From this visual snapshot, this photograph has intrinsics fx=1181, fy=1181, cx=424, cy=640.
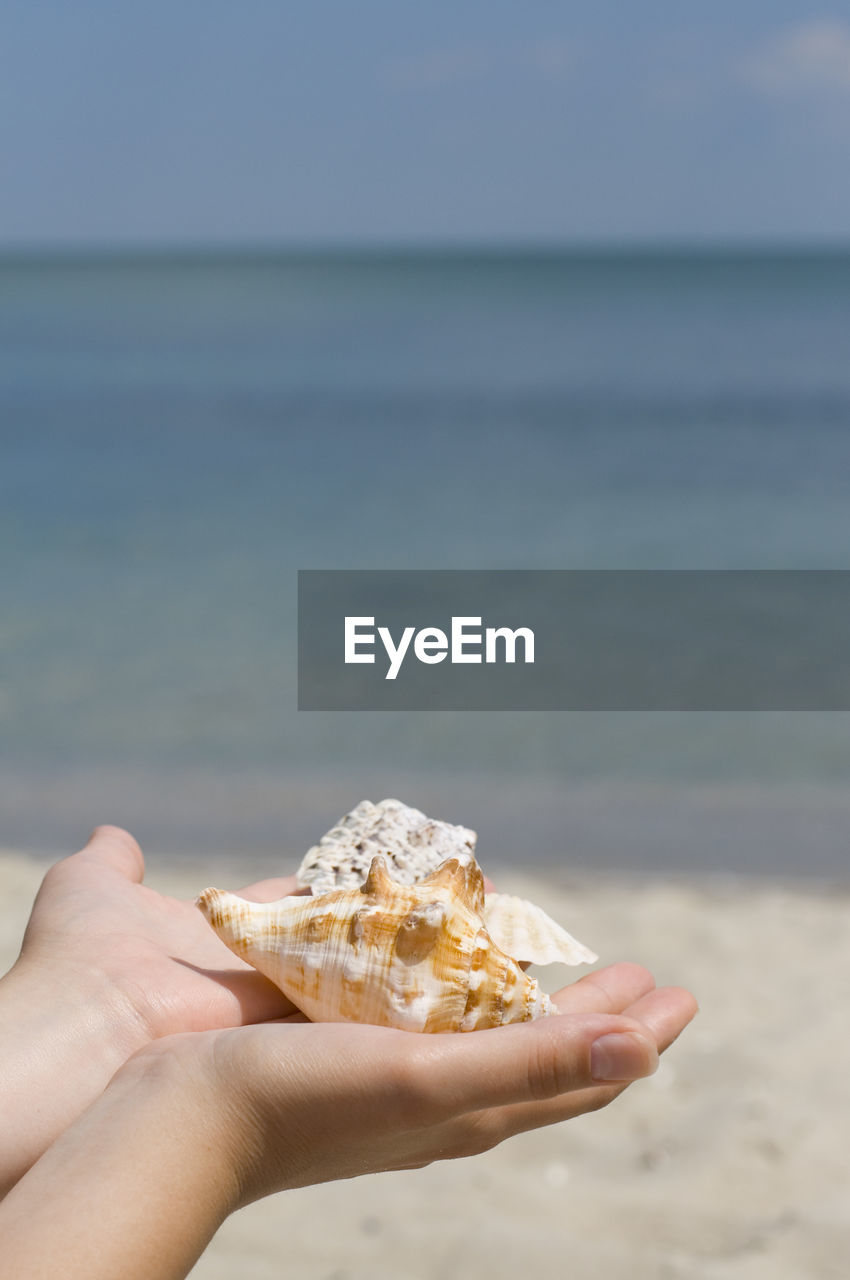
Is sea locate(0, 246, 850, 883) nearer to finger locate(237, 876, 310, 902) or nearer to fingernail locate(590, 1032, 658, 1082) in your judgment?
finger locate(237, 876, 310, 902)

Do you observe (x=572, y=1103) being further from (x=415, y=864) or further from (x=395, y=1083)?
(x=415, y=864)

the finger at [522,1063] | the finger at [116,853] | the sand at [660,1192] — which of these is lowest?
the sand at [660,1192]

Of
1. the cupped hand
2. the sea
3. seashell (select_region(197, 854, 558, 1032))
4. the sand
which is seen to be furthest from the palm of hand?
the sea

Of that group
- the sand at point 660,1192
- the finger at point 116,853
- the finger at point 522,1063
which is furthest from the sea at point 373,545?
the finger at point 522,1063

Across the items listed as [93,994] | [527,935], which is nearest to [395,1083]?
[93,994]

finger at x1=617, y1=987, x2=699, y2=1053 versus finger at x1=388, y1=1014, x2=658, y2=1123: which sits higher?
finger at x1=388, y1=1014, x2=658, y2=1123

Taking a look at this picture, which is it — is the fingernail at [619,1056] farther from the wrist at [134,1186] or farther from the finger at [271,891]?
the finger at [271,891]

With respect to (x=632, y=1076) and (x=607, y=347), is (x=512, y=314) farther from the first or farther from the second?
(x=632, y=1076)
